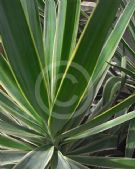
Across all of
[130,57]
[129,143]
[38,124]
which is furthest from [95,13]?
[130,57]

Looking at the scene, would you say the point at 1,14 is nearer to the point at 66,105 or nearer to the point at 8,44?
the point at 8,44

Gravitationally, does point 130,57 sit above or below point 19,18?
above

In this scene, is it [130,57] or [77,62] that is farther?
[130,57]

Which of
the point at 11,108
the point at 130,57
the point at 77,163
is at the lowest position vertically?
the point at 77,163

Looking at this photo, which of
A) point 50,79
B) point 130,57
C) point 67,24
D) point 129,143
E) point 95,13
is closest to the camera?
point 95,13

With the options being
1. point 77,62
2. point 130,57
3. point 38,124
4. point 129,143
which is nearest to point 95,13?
point 77,62

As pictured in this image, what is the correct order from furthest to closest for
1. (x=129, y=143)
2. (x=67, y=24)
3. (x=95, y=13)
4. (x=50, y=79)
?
(x=129, y=143) → (x=50, y=79) → (x=67, y=24) → (x=95, y=13)
